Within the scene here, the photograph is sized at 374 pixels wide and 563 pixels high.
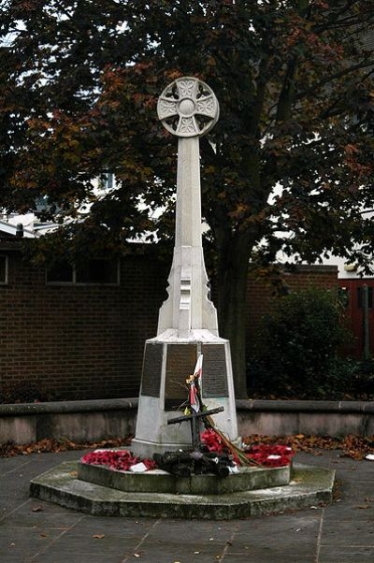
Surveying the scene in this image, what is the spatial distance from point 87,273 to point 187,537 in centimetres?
1022

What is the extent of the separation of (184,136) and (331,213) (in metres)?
4.75

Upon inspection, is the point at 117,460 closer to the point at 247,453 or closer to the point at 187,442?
the point at 187,442

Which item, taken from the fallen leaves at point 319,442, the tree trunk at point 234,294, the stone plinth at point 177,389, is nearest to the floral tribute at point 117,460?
the stone plinth at point 177,389

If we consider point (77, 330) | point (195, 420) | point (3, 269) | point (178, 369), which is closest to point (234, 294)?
point (77, 330)

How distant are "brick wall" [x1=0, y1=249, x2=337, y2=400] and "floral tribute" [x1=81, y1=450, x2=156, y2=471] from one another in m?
6.56

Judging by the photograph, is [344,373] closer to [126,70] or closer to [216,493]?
[126,70]

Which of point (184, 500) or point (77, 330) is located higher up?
point (77, 330)

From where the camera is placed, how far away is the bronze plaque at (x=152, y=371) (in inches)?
387

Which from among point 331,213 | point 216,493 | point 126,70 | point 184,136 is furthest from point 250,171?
point 216,493

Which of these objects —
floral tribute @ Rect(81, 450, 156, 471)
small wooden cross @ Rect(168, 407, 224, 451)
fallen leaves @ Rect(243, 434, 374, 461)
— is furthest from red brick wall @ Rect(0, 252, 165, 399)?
small wooden cross @ Rect(168, 407, 224, 451)

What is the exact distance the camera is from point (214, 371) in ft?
32.2

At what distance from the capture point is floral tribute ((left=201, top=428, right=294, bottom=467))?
936cm

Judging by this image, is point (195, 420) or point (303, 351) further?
point (303, 351)

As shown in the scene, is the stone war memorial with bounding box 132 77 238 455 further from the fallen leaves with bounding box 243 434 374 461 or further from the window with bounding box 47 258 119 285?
the window with bounding box 47 258 119 285
